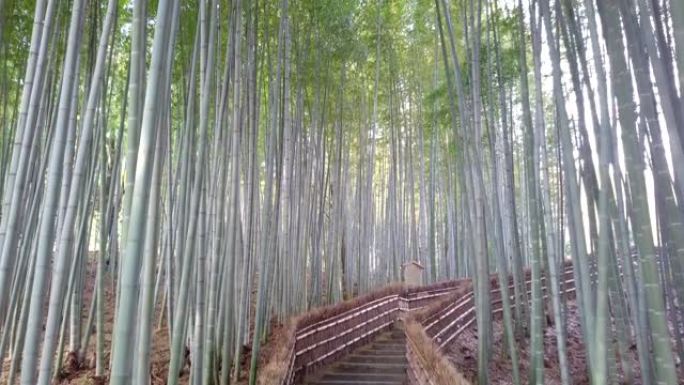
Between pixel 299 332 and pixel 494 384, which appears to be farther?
pixel 494 384

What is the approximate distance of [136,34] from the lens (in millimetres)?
1586

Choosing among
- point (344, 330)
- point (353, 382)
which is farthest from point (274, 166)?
point (353, 382)

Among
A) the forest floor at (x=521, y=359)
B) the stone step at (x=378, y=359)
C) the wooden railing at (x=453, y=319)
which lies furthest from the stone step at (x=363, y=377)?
the forest floor at (x=521, y=359)

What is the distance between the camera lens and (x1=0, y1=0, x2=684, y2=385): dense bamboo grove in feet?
5.82

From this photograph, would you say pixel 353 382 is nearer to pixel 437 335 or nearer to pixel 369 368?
pixel 369 368

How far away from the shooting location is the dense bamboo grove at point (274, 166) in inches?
69.8

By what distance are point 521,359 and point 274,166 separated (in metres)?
3.85

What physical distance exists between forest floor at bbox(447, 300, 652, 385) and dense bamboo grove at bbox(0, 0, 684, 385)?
39cm

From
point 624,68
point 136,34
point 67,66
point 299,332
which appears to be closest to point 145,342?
point 136,34

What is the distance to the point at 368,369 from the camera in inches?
202

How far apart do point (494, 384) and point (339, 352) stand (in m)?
1.69

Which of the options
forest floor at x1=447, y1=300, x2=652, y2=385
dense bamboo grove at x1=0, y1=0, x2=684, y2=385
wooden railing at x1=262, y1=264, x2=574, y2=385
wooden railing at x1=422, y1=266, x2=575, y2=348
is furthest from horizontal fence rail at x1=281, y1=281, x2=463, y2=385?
forest floor at x1=447, y1=300, x2=652, y2=385

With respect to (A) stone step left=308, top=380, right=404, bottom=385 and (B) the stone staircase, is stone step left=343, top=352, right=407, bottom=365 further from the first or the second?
(A) stone step left=308, top=380, right=404, bottom=385

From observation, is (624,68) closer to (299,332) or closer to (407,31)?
(299,332)
